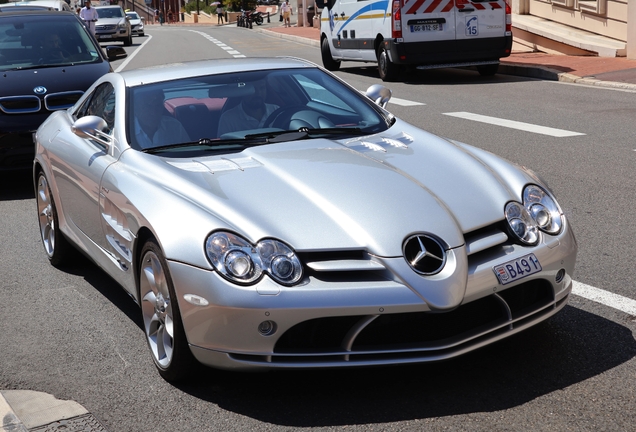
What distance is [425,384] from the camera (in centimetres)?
378

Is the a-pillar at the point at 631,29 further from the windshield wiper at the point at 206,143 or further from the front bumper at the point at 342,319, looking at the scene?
the front bumper at the point at 342,319

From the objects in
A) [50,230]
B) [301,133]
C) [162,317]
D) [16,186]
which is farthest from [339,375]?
[16,186]

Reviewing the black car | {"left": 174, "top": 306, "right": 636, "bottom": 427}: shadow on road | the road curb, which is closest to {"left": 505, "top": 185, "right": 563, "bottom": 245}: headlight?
{"left": 174, "top": 306, "right": 636, "bottom": 427}: shadow on road

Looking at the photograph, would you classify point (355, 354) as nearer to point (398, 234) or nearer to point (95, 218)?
point (398, 234)

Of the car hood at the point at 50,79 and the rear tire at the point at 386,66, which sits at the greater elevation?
the car hood at the point at 50,79

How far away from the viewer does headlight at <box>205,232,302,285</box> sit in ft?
11.5

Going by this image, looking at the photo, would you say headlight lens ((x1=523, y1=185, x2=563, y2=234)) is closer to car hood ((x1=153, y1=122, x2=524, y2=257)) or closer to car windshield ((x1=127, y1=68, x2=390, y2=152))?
car hood ((x1=153, y1=122, x2=524, y2=257))

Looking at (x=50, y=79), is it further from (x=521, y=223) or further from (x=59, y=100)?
(x=521, y=223)

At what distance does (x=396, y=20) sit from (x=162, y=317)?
13286 mm

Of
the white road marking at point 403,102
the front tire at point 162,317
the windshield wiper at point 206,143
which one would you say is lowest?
the white road marking at point 403,102

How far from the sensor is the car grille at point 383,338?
3555mm

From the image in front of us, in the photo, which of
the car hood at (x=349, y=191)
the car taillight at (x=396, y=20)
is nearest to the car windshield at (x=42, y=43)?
the car hood at (x=349, y=191)

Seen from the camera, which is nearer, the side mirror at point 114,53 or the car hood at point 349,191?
the car hood at point 349,191

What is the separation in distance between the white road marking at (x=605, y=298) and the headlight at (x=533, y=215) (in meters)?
0.76
